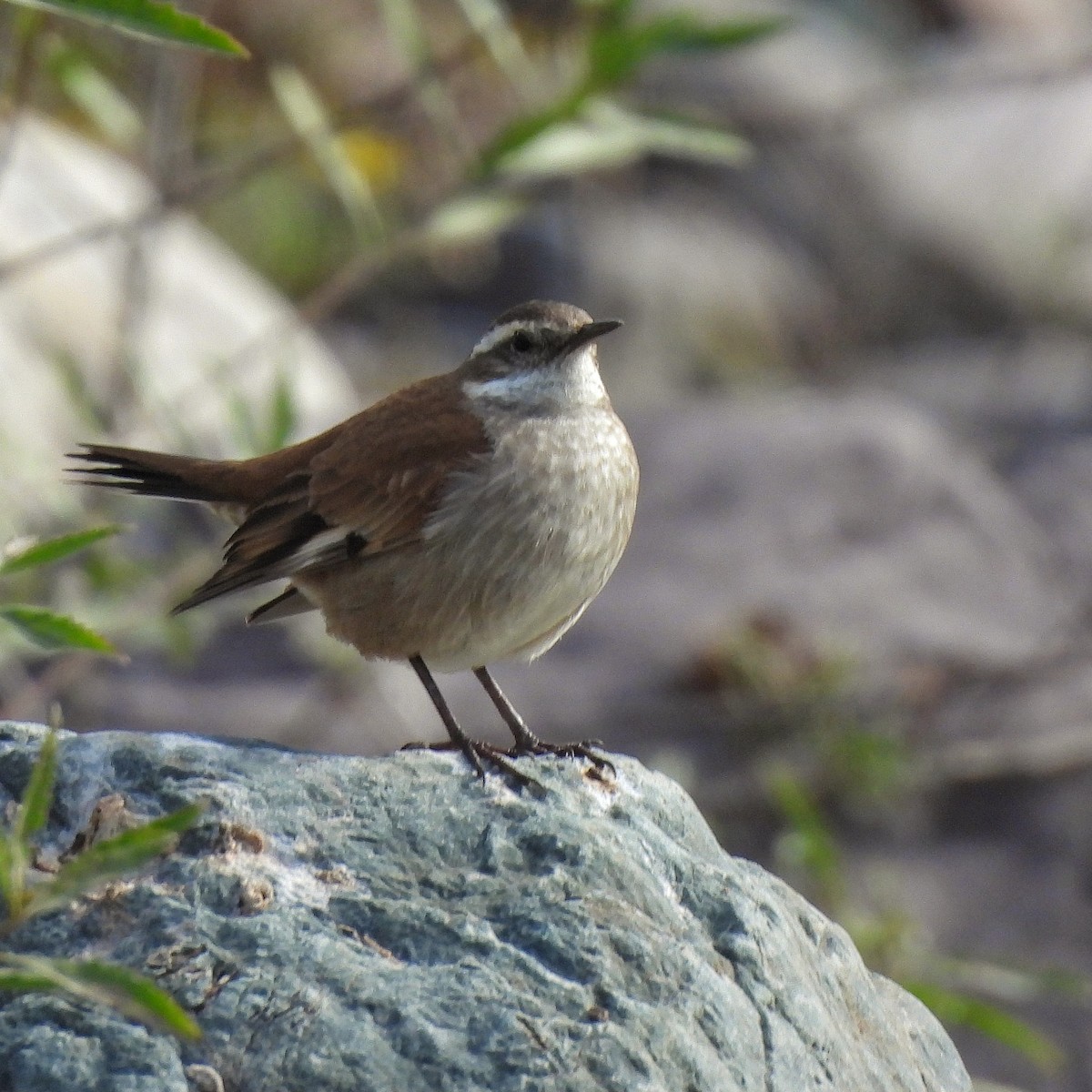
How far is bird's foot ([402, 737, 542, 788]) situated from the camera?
407cm

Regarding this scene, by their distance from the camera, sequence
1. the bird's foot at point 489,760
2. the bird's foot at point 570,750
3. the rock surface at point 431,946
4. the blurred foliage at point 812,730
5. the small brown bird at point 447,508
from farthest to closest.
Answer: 1. the blurred foliage at point 812,730
2. the small brown bird at point 447,508
3. the bird's foot at point 570,750
4. the bird's foot at point 489,760
5. the rock surface at point 431,946

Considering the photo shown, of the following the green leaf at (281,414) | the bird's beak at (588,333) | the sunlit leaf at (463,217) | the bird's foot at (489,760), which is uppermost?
the sunlit leaf at (463,217)

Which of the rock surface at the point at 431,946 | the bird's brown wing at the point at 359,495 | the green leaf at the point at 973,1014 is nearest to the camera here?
the rock surface at the point at 431,946

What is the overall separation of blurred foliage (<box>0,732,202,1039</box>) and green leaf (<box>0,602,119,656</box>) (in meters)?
0.47

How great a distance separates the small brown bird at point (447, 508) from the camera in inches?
194

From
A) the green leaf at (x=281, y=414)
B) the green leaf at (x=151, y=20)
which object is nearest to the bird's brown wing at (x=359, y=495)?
the green leaf at (x=281, y=414)

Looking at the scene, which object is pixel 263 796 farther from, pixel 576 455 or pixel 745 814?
pixel 745 814

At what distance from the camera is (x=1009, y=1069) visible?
320 inches

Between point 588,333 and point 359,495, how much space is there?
89cm

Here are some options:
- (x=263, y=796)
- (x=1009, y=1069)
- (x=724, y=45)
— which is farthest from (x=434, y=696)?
(x=1009, y=1069)

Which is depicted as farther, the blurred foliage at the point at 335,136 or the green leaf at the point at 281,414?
the green leaf at the point at 281,414

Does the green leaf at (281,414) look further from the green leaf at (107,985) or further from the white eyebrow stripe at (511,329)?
the green leaf at (107,985)

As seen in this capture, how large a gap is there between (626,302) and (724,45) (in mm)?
9534

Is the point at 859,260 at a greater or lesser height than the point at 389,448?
greater
